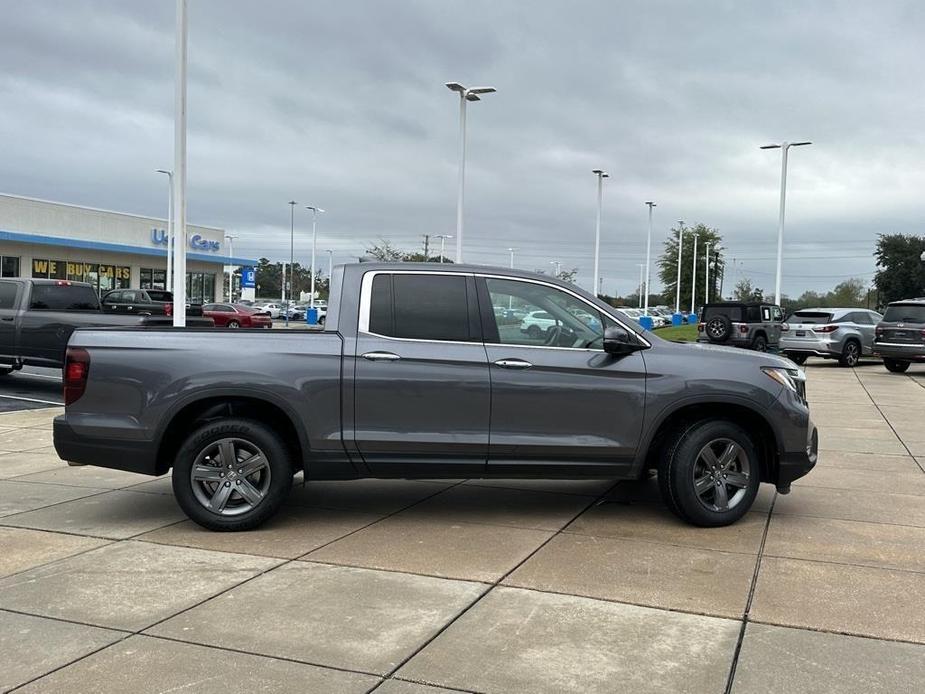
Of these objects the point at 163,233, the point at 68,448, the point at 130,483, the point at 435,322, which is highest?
the point at 163,233

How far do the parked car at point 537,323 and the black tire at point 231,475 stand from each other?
1.86 metres

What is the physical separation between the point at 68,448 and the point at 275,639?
8.92 ft

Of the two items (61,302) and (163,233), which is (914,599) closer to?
(61,302)

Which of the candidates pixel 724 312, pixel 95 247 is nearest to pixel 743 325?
pixel 724 312

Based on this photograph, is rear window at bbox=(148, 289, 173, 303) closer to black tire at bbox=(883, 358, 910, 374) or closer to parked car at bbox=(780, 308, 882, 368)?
parked car at bbox=(780, 308, 882, 368)

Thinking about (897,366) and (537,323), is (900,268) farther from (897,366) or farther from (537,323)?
(537,323)

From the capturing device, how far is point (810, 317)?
24.3m

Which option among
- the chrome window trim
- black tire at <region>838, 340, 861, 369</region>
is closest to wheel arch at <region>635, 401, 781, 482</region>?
the chrome window trim

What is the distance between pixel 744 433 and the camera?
621cm

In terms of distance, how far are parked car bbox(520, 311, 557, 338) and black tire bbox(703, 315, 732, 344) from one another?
2143cm

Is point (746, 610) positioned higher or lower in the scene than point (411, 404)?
lower

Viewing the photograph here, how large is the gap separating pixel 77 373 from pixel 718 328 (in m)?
23.2

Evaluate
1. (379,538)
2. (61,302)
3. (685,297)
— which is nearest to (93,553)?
(379,538)

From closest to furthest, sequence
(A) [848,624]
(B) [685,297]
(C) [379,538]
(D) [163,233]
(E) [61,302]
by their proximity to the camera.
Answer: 1. (A) [848,624]
2. (C) [379,538]
3. (E) [61,302]
4. (D) [163,233]
5. (B) [685,297]
